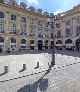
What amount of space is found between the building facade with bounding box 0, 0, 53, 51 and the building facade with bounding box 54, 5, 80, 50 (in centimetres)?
405

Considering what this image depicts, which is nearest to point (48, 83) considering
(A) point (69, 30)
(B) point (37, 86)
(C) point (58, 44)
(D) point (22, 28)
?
(B) point (37, 86)

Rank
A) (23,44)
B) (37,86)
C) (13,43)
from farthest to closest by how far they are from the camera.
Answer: (23,44), (13,43), (37,86)

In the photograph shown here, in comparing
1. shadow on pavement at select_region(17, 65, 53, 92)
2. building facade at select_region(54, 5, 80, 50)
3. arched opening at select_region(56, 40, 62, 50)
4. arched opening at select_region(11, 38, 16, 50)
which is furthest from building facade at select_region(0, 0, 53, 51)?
shadow on pavement at select_region(17, 65, 53, 92)

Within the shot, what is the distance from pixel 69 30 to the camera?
5056 centimetres

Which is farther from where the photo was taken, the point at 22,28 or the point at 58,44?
the point at 58,44

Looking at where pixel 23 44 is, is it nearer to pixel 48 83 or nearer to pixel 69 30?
pixel 69 30

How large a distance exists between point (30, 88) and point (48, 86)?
1.64 m

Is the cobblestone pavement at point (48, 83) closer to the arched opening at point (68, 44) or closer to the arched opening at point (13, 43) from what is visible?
the arched opening at point (13, 43)

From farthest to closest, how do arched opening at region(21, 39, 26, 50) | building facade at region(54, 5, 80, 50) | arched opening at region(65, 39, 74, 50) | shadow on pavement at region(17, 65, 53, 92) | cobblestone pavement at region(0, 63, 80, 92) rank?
arched opening at region(65, 39, 74, 50), building facade at region(54, 5, 80, 50), arched opening at region(21, 39, 26, 50), cobblestone pavement at region(0, 63, 80, 92), shadow on pavement at region(17, 65, 53, 92)

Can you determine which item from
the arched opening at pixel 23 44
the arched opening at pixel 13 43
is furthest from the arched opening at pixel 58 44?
the arched opening at pixel 13 43

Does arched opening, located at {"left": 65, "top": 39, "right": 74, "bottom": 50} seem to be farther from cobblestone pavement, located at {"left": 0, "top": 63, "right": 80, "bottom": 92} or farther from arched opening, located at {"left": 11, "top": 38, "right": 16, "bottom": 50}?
cobblestone pavement, located at {"left": 0, "top": 63, "right": 80, "bottom": 92}

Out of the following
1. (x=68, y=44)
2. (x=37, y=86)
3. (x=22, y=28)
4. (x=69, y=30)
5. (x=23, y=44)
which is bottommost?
(x=37, y=86)

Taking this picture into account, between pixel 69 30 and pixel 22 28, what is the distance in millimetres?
16602

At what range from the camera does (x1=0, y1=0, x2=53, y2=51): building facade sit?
128 ft
